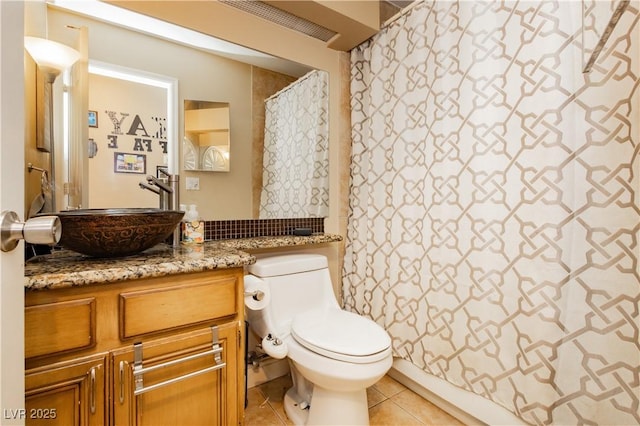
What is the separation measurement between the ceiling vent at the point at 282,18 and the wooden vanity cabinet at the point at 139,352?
137 centimetres

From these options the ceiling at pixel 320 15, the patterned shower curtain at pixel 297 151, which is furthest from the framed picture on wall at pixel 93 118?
the patterned shower curtain at pixel 297 151

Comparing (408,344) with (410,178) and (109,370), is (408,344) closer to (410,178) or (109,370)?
(410,178)

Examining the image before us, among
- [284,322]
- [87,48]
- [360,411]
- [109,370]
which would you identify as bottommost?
[360,411]

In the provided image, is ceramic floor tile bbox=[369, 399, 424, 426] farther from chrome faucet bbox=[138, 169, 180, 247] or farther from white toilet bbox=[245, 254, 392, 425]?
chrome faucet bbox=[138, 169, 180, 247]

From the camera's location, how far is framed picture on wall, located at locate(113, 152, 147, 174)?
130 cm

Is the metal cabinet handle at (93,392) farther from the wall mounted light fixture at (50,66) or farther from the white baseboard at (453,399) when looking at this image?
the white baseboard at (453,399)

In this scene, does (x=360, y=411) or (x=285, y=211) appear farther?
(x=285, y=211)

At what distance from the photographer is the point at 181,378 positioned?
2.94ft

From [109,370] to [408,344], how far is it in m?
1.33

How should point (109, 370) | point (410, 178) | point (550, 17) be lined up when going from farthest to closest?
point (410, 178) → point (550, 17) → point (109, 370)

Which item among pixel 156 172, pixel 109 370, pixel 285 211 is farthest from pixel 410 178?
pixel 109 370

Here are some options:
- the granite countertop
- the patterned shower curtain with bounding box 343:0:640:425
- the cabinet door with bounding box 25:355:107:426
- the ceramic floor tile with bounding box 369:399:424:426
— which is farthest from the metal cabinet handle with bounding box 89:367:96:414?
the patterned shower curtain with bounding box 343:0:640:425

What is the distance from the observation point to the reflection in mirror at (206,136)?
1466mm

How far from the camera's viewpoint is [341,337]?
4.03 ft
